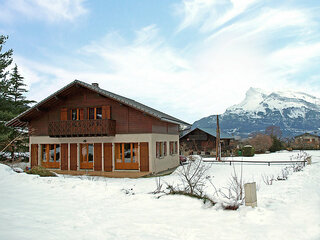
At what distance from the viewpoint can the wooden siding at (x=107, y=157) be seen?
18.1 metres

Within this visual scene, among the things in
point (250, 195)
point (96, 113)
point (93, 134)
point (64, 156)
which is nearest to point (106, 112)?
point (96, 113)

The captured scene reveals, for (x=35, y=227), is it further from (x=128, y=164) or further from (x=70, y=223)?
(x=128, y=164)

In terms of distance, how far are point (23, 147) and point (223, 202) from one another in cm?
2809

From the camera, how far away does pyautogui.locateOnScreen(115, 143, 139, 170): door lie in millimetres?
17844

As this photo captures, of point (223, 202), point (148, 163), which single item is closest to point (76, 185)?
point (223, 202)

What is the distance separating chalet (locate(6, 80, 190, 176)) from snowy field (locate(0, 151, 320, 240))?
362 inches

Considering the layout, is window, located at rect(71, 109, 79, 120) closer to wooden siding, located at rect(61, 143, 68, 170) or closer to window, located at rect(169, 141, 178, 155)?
wooden siding, located at rect(61, 143, 68, 170)

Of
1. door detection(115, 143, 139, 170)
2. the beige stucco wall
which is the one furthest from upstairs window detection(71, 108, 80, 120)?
door detection(115, 143, 139, 170)

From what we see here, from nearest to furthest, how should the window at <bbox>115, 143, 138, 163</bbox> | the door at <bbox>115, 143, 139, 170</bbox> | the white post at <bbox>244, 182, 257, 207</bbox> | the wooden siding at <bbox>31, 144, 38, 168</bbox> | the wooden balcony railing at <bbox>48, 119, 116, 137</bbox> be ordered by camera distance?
the white post at <bbox>244, 182, 257, 207</bbox>, the wooden balcony railing at <bbox>48, 119, 116, 137</bbox>, the door at <bbox>115, 143, 139, 170</bbox>, the window at <bbox>115, 143, 138, 163</bbox>, the wooden siding at <bbox>31, 144, 38, 168</bbox>

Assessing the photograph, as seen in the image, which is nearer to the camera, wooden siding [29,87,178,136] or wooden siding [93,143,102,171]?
wooden siding [29,87,178,136]

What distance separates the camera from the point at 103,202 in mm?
7449

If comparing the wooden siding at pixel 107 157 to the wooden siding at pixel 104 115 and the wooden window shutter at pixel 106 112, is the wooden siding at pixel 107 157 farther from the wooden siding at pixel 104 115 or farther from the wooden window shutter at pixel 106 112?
the wooden window shutter at pixel 106 112

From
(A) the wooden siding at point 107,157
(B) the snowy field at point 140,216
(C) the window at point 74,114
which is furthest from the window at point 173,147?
(B) the snowy field at point 140,216

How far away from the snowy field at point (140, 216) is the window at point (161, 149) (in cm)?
1027
